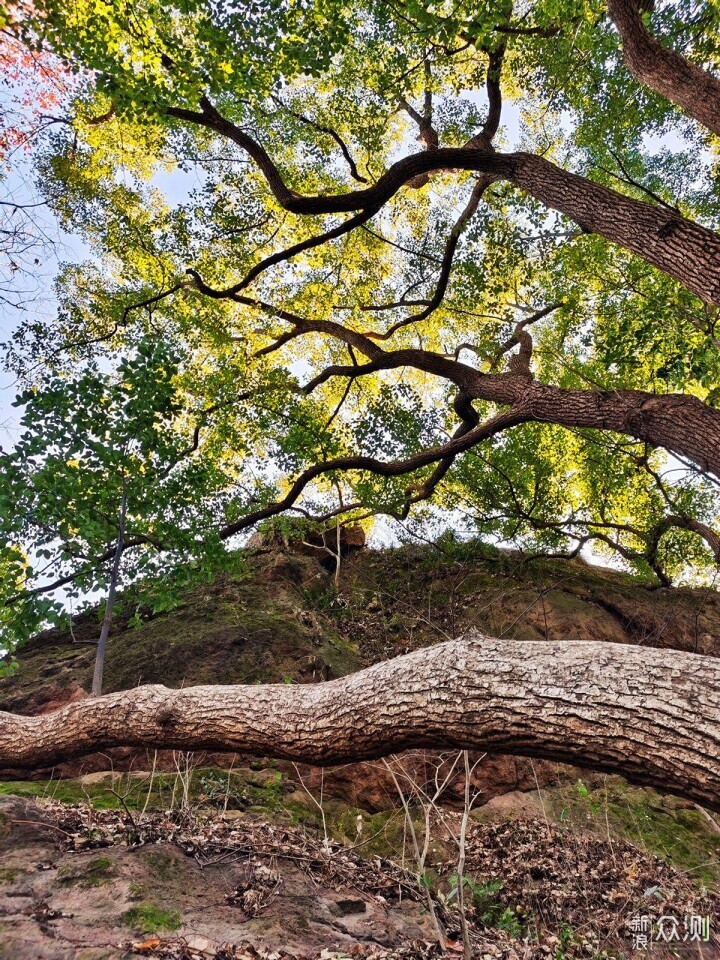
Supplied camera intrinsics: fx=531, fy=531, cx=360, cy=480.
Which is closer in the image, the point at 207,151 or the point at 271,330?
the point at 207,151

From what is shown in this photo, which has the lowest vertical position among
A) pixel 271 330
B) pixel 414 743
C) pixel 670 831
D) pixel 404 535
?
pixel 670 831

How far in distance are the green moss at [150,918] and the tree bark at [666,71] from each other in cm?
738

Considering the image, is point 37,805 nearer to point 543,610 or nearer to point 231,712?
point 231,712

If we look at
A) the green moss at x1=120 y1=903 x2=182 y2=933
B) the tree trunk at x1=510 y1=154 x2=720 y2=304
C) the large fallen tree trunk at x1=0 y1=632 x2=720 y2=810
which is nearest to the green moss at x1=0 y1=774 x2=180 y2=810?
the large fallen tree trunk at x1=0 y1=632 x2=720 y2=810

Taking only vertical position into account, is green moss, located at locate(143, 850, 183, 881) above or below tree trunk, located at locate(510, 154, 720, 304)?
below

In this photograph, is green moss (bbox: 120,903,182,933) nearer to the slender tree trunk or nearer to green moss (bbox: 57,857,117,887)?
green moss (bbox: 57,857,117,887)

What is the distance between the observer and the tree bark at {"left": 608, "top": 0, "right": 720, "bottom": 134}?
4984mm

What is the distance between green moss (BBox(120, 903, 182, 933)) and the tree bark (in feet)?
24.2

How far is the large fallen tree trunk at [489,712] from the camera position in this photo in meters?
2.28

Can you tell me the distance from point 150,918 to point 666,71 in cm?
802

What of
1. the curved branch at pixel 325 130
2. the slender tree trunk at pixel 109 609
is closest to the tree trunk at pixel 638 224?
the curved branch at pixel 325 130

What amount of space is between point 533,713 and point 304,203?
581 cm

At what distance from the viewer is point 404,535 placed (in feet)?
34.9

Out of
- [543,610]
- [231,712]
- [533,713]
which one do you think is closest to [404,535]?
[543,610]
